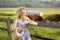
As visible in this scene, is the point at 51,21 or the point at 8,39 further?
the point at 8,39

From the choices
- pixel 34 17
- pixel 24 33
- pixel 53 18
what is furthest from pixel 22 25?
pixel 53 18

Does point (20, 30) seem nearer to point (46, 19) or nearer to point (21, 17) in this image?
point (21, 17)

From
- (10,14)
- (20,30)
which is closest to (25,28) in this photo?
(20,30)

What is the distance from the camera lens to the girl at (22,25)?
399 centimetres

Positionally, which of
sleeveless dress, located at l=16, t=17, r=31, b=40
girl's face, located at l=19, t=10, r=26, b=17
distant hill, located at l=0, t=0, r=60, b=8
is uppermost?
distant hill, located at l=0, t=0, r=60, b=8

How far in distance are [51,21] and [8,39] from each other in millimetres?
863

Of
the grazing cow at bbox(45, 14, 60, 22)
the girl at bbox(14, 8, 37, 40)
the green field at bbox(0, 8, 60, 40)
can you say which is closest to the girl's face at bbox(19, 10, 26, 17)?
the girl at bbox(14, 8, 37, 40)

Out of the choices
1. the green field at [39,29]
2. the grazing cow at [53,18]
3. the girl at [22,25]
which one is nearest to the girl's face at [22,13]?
the girl at [22,25]

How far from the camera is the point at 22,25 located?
4.05m

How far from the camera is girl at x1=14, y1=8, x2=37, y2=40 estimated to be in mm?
3989

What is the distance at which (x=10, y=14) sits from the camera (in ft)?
13.6

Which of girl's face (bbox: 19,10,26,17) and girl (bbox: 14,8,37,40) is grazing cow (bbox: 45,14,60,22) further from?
girl's face (bbox: 19,10,26,17)

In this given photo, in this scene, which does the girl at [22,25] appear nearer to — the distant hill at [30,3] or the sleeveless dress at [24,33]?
the sleeveless dress at [24,33]

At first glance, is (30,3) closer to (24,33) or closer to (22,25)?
(22,25)
